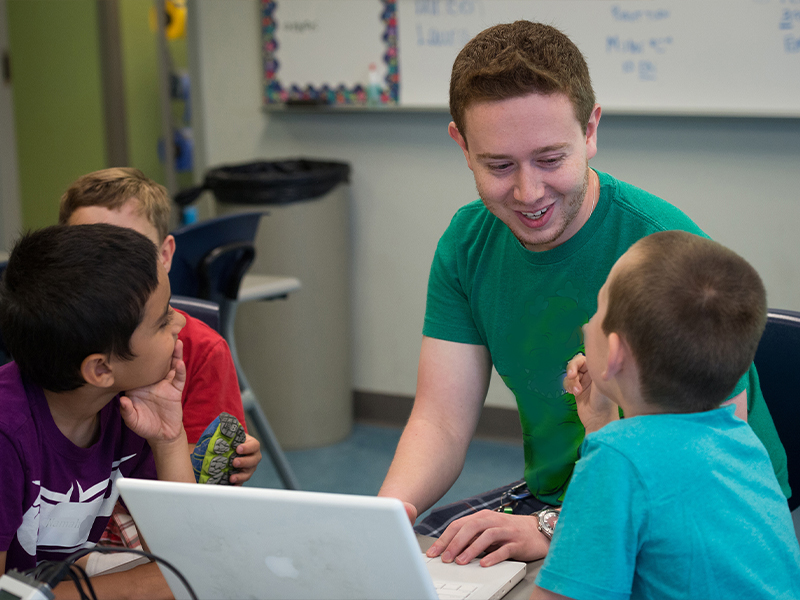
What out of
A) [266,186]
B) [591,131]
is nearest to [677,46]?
[266,186]

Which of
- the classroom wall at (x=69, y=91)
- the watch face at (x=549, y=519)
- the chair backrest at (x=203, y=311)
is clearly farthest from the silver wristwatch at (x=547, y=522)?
the classroom wall at (x=69, y=91)

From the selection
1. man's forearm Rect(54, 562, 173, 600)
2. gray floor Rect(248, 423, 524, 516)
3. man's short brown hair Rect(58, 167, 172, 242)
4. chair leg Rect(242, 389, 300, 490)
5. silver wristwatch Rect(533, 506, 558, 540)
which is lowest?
gray floor Rect(248, 423, 524, 516)

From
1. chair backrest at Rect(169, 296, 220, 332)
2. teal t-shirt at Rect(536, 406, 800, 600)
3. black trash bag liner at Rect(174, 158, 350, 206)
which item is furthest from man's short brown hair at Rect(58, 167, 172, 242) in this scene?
black trash bag liner at Rect(174, 158, 350, 206)

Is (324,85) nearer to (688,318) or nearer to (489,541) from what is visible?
(489,541)

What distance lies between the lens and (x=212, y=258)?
2189 mm

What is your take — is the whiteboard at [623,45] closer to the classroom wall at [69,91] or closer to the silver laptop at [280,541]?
the classroom wall at [69,91]

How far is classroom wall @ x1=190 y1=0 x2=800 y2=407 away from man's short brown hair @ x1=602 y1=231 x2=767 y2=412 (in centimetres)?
202

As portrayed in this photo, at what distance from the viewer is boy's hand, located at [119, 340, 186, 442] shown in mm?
1110

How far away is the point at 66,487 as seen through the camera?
1.06 meters

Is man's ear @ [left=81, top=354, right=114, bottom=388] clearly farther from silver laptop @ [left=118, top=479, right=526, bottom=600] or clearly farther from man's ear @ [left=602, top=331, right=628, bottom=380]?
man's ear @ [left=602, top=331, right=628, bottom=380]

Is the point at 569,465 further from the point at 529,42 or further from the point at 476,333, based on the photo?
the point at 529,42

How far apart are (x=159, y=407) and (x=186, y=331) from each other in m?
0.22

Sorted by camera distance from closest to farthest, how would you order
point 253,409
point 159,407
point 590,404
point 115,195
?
point 590,404, point 159,407, point 115,195, point 253,409

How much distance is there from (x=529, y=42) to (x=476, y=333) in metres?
0.44
